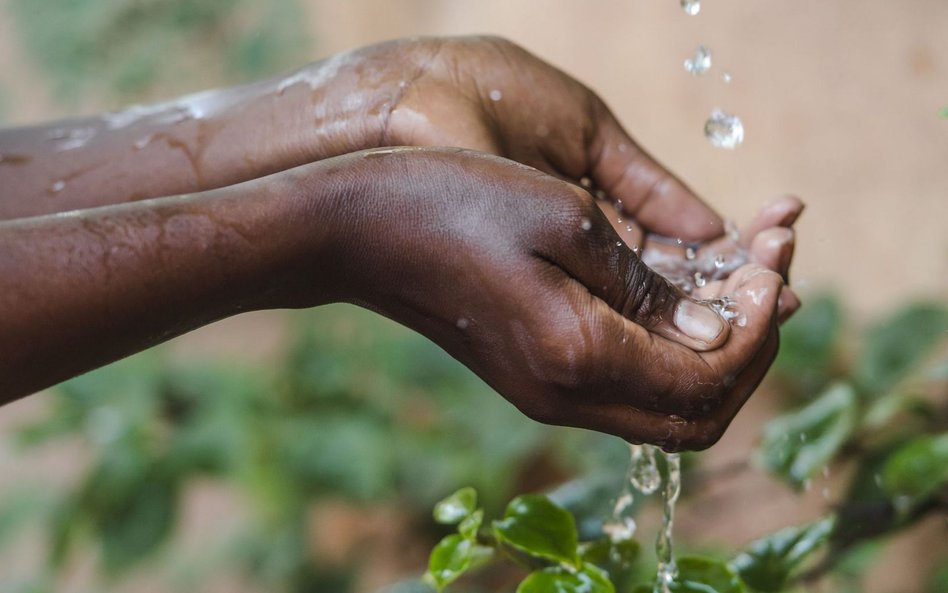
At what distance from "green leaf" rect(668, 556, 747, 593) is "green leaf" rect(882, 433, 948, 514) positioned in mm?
505

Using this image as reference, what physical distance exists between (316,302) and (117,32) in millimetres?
3510

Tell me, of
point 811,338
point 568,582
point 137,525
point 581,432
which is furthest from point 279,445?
point 568,582

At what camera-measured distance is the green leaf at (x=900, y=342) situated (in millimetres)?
2115

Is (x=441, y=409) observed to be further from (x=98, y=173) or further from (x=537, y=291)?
(x=537, y=291)

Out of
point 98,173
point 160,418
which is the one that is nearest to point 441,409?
point 160,418

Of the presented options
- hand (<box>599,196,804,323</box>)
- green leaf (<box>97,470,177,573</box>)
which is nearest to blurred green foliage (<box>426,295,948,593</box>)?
hand (<box>599,196,804,323</box>)

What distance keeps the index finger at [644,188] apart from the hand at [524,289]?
440 mm

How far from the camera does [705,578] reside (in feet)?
3.13

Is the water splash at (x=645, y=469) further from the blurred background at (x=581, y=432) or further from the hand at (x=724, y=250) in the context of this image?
the blurred background at (x=581, y=432)

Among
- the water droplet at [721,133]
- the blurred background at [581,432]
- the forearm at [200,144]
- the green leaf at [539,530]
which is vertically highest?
the water droplet at [721,133]

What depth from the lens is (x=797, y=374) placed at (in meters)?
2.39

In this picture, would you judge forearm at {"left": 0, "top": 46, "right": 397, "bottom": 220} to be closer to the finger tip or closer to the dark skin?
the dark skin

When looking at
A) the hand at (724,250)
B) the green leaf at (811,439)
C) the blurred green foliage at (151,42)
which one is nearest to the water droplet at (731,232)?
the hand at (724,250)

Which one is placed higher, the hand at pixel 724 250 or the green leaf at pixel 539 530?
the hand at pixel 724 250
